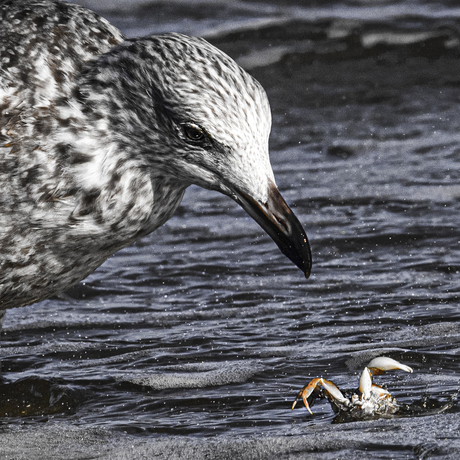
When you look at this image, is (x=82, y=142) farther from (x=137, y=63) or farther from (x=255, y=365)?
(x=255, y=365)

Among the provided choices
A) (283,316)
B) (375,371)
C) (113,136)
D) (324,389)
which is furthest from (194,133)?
(283,316)

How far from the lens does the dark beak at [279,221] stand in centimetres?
368

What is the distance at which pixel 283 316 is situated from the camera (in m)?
5.13

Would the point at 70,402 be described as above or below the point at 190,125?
below

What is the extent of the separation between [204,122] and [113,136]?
38 centimetres

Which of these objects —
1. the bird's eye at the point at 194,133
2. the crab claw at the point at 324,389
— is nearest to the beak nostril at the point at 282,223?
the bird's eye at the point at 194,133

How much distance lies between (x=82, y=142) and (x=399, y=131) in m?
4.39

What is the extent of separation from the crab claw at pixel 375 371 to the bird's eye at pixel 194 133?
109 centimetres

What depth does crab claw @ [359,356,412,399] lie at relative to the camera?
156 inches

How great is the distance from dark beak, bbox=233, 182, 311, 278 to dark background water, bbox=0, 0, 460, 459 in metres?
0.65

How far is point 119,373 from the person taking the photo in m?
4.58

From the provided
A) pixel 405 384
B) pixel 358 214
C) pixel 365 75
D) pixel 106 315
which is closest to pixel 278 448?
pixel 405 384

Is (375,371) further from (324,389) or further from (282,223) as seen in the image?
(282,223)

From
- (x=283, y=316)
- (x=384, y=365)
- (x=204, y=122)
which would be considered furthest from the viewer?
(x=283, y=316)
